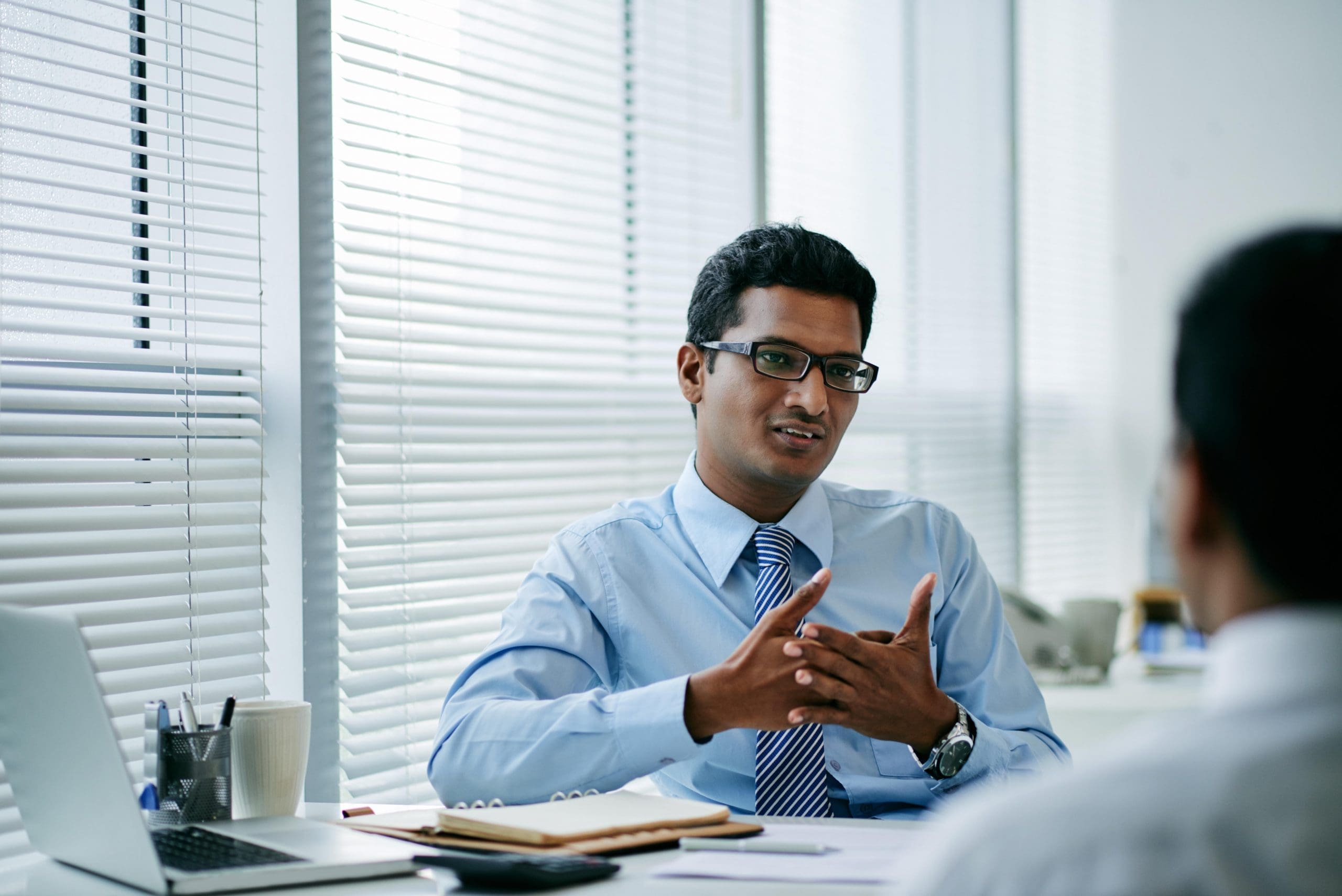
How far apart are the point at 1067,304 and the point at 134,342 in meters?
3.78

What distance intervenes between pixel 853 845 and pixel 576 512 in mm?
1413

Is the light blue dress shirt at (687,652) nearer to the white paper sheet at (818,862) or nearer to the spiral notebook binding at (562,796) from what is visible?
the spiral notebook binding at (562,796)

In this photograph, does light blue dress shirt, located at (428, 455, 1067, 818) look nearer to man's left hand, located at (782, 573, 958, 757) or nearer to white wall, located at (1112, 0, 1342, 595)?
man's left hand, located at (782, 573, 958, 757)

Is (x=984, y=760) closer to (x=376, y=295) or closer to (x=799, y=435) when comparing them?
(x=799, y=435)

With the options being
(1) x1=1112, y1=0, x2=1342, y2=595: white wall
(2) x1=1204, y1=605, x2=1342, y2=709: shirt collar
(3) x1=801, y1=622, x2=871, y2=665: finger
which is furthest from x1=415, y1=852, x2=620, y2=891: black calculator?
(1) x1=1112, y1=0, x2=1342, y2=595: white wall

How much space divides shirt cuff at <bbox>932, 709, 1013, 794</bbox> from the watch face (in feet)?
0.04

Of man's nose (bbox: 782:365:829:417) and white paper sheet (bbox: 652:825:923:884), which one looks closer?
white paper sheet (bbox: 652:825:923:884)

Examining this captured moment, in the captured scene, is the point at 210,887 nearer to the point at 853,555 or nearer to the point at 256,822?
the point at 256,822

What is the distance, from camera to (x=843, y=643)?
1542mm

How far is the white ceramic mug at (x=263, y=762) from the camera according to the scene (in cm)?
151

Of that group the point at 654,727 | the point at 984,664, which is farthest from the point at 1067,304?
the point at 654,727

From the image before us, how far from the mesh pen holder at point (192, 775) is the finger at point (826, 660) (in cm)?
73

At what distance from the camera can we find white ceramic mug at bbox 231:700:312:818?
59.4 inches

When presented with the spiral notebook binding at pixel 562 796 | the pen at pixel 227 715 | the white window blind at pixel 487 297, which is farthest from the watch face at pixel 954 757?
the white window blind at pixel 487 297
